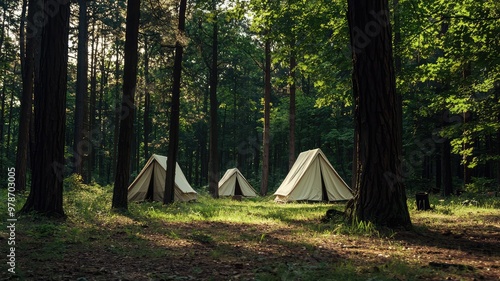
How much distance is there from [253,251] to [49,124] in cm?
510

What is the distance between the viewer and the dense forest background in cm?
1064

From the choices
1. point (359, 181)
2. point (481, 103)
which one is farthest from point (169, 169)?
point (481, 103)

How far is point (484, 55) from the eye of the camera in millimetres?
9859

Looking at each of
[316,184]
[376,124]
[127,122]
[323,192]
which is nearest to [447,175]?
[323,192]

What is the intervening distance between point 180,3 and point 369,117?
977cm

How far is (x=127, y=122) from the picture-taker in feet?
34.4

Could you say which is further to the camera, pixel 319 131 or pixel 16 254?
pixel 319 131

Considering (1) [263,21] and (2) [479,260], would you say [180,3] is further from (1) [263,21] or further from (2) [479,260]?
(2) [479,260]

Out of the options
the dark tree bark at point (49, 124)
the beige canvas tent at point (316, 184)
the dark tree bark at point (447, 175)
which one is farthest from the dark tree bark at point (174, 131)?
the dark tree bark at point (447, 175)

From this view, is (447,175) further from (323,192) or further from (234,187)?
(234,187)

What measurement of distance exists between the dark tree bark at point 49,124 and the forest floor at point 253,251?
0.50m

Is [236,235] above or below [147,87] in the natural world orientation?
below

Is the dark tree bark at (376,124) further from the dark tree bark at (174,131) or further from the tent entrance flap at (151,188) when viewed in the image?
the tent entrance flap at (151,188)

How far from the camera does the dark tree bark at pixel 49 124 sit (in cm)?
764
